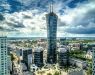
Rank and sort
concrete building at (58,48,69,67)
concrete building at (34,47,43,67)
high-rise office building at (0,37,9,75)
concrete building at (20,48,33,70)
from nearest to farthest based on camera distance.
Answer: high-rise office building at (0,37,9,75) < concrete building at (20,48,33,70) < concrete building at (34,47,43,67) < concrete building at (58,48,69,67)

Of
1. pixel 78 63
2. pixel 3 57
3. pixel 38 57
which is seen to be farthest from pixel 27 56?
pixel 3 57

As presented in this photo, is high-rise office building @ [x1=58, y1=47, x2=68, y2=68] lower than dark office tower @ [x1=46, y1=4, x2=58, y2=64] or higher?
lower

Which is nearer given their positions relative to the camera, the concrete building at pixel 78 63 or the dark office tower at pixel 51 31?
the concrete building at pixel 78 63

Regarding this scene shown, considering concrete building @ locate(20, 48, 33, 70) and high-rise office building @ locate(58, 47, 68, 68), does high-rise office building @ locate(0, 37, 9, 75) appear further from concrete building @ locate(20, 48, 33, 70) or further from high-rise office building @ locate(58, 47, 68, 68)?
high-rise office building @ locate(58, 47, 68, 68)

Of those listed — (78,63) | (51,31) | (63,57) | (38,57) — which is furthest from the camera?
(51,31)

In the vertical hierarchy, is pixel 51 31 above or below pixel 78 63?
above

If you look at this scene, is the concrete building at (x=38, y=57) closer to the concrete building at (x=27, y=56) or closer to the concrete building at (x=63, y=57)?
the concrete building at (x=27, y=56)

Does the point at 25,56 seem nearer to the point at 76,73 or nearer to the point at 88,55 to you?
the point at 88,55

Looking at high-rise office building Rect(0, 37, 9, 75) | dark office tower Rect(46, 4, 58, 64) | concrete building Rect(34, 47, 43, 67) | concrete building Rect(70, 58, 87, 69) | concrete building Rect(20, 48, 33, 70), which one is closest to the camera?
high-rise office building Rect(0, 37, 9, 75)

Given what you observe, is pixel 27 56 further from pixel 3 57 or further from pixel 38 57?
pixel 3 57

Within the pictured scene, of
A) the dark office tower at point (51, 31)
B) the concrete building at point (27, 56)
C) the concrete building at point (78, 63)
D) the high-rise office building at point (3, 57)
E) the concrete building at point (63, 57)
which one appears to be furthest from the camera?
the dark office tower at point (51, 31)

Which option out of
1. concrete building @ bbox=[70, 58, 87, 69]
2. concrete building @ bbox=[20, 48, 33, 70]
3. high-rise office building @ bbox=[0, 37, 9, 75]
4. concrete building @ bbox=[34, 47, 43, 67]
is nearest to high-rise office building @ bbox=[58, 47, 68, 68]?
concrete building @ bbox=[70, 58, 87, 69]

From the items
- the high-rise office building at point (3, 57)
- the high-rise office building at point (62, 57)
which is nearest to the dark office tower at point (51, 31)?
the high-rise office building at point (62, 57)
